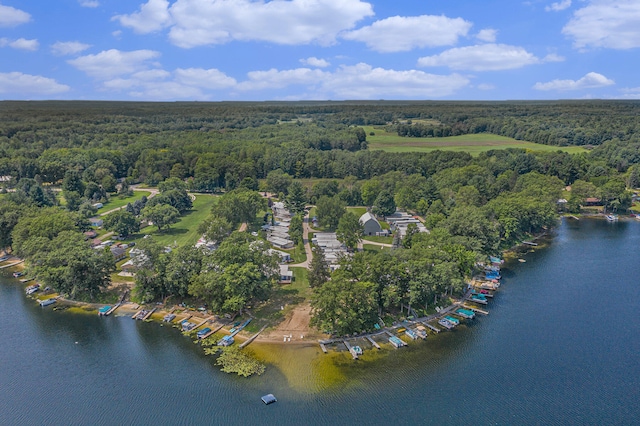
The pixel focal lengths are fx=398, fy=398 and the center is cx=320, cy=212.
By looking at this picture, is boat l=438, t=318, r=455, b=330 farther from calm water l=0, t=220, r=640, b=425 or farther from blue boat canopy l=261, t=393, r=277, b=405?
blue boat canopy l=261, t=393, r=277, b=405

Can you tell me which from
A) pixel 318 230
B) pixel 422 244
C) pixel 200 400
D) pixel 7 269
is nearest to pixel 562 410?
pixel 422 244

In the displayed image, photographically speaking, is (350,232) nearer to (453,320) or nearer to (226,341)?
(453,320)

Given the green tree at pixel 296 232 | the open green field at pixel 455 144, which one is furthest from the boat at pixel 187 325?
the open green field at pixel 455 144

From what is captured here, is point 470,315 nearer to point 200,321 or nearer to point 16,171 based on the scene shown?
point 200,321

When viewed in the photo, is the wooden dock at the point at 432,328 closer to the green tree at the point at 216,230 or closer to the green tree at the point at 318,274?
the green tree at the point at 318,274

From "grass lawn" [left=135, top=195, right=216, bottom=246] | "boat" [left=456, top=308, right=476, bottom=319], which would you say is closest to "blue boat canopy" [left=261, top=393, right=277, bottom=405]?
"boat" [left=456, top=308, right=476, bottom=319]

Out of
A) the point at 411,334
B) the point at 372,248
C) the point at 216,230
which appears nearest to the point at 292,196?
the point at 372,248
